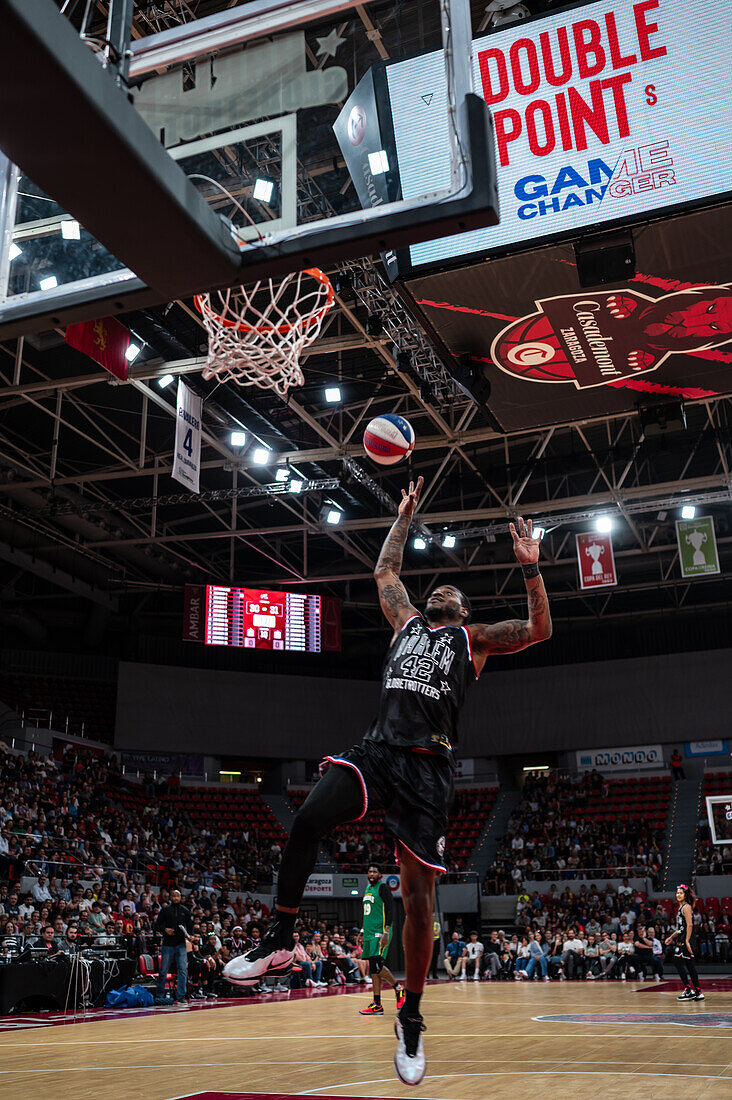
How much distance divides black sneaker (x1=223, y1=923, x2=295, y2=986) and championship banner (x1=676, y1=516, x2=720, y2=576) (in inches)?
707

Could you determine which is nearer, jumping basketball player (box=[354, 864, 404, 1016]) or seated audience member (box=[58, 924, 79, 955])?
jumping basketball player (box=[354, 864, 404, 1016])

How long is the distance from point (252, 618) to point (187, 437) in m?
7.84

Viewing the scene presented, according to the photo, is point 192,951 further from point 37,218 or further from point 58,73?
point 58,73

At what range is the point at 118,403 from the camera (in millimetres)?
20047

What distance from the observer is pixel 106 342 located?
13852mm

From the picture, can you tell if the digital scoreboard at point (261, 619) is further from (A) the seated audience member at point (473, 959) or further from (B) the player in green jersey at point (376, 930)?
(B) the player in green jersey at point (376, 930)

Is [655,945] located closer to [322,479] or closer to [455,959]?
[455,959]

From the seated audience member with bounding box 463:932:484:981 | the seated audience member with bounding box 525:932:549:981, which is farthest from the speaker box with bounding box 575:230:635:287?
the seated audience member with bounding box 463:932:484:981

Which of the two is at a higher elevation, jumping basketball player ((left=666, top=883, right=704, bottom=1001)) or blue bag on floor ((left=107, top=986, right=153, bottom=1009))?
jumping basketball player ((left=666, top=883, right=704, bottom=1001))

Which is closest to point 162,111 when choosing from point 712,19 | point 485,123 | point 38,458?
point 485,123

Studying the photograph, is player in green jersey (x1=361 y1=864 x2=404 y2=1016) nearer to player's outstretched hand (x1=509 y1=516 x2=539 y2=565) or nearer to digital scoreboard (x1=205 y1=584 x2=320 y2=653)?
player's outstretched hand (x1=509 y1=516 x2=539 y2=565)

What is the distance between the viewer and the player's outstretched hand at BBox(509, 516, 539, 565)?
4.89 m

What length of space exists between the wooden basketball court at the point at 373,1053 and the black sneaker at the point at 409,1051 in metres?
0.41

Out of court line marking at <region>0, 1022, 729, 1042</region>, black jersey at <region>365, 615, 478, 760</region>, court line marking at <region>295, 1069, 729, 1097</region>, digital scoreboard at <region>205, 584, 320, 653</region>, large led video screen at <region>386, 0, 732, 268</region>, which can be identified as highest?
digital scoreboard at <region>205, 584, 320, 653</region>
